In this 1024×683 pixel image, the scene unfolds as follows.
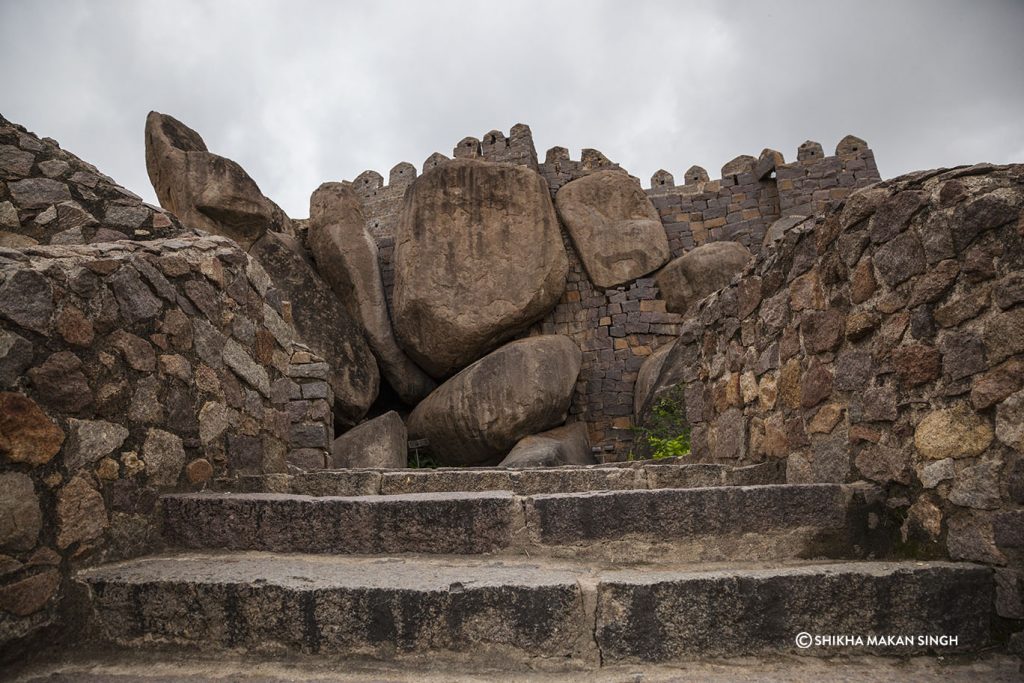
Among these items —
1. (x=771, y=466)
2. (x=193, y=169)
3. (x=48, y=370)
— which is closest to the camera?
(x=48, y=370)

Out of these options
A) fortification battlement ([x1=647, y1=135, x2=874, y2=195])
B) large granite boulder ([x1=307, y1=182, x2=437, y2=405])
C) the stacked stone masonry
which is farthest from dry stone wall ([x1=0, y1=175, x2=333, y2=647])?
fortification battlement ([x1=647, y1=135, x2=874, y2=195])

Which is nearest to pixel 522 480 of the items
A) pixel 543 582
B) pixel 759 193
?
pixel 543 582

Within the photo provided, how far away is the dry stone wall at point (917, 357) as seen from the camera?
1.78 metres

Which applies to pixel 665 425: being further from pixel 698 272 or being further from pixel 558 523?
pixel 558 523

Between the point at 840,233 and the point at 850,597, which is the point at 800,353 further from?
the point at 850,597

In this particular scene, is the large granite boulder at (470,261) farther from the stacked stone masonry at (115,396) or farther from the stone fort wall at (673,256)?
the stacked stone masonry at (115,396)

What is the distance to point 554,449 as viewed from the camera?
Result: 27.3 feet

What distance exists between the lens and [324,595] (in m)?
1.82

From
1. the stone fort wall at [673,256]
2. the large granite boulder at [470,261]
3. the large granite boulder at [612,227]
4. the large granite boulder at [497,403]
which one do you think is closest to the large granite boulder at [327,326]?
the large granite boulder at [470,261]

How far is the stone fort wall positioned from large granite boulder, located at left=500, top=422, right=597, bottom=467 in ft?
1.15

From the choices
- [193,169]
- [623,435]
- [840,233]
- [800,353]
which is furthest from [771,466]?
[193,169]

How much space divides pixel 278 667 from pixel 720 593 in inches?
51.2

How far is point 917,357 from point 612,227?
28.2 ft

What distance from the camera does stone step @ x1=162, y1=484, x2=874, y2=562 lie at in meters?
2.17
